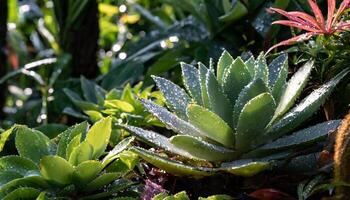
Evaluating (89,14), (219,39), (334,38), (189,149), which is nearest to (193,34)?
(219,39)

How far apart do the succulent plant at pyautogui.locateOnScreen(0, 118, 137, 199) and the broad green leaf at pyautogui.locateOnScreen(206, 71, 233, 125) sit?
15cm

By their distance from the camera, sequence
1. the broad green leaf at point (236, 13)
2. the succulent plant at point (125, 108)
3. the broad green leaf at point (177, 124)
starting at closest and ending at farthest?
the broad green leaf at point (177, 124) → the succulent plant at point (125, 108) → the broad green leaf at point (236, 13)

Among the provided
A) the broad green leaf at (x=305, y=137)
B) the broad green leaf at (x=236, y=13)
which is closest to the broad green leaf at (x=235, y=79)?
the broad green leaf at (x=305, y=137)

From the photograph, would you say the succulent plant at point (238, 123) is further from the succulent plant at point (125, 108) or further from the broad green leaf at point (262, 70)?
the succulent plant at point (125, 108)

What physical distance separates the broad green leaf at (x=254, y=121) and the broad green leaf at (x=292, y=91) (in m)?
0.03

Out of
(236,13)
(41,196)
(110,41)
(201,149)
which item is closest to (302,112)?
(201,149)

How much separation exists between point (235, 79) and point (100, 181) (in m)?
0.25

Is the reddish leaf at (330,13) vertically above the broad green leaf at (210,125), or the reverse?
the reddish leaf at (330,13)

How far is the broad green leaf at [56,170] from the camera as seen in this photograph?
35.5 inches

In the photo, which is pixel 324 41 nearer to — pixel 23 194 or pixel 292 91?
pixel 292 91

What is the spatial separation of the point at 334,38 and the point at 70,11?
3.01 ft

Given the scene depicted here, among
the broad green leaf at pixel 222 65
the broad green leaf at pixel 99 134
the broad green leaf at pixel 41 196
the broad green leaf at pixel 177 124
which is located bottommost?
the broad green leaf at pixel 41 196

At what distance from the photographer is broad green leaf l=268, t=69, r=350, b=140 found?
904 millimetres

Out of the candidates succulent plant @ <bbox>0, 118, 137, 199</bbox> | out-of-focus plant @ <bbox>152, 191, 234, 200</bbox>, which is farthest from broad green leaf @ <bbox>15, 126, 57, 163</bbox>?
out-of-focus plant @ <bbox>152, 191, 234, 200</bbox>
